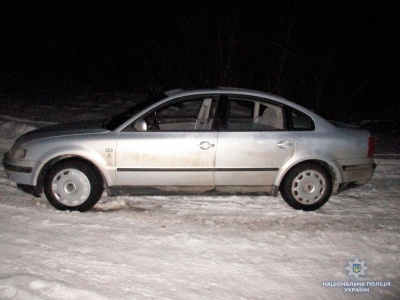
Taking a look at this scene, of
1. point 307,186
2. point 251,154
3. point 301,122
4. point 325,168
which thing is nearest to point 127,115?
point 251,154

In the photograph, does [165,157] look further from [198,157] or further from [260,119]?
[260,119]

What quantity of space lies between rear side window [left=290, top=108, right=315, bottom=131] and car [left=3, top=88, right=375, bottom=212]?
0.01 metres

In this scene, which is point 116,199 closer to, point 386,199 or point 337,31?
point 386,199

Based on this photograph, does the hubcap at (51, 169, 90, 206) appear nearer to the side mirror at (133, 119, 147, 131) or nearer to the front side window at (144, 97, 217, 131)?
the side mirror at (133, 119, 147, 131)

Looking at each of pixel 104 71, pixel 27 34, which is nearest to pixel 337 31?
pixel 104 71

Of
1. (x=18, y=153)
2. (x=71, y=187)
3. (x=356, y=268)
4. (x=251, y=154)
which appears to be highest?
(x=251, y=154)

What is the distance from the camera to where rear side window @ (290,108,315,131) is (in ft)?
18.3

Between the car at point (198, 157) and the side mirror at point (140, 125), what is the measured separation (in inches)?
0.5

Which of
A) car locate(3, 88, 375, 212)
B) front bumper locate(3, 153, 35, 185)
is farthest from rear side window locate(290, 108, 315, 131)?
front bumper locate(3, 153, 35, 185)

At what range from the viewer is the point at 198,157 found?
5305 mm

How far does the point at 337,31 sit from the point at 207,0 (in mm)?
5068

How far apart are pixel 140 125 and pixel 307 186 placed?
228 cm

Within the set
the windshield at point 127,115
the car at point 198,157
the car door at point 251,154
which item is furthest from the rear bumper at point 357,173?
the windshield at point 127,115

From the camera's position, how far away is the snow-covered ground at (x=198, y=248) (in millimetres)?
3697
